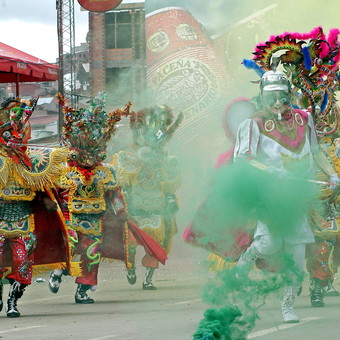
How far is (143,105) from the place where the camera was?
1512 cm

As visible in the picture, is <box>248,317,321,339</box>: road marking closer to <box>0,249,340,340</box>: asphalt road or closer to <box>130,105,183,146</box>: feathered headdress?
<box>0,249,340,340</box>: asphalt road

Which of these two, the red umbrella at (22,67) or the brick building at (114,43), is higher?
the brick building at (114,43)

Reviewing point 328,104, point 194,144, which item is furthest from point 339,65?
point 194,144

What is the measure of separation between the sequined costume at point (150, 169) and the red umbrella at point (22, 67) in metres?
2.41

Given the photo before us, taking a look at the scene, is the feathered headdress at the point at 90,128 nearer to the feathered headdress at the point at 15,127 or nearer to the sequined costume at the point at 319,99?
the feathered headdress at the point at 15,127

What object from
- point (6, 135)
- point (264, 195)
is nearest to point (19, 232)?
point (6, 135)

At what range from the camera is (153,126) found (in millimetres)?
14258

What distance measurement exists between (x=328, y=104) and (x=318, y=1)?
3873 millimetres

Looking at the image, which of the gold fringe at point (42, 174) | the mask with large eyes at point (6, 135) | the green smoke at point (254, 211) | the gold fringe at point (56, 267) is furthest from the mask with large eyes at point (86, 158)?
the green smoke at point (254, 211)

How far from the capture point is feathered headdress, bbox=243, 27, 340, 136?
9.74 meters

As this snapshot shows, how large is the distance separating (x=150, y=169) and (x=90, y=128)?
2.12 m

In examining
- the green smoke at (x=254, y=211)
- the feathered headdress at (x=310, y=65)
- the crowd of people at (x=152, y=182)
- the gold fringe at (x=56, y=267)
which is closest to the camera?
the green smoke at (x=254, y=211)

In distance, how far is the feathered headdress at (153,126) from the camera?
560 inches

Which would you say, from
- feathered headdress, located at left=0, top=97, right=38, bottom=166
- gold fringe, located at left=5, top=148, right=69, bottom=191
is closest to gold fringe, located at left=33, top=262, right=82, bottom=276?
gold fringe, located at left=5, top=148, right=69, bottom=191
